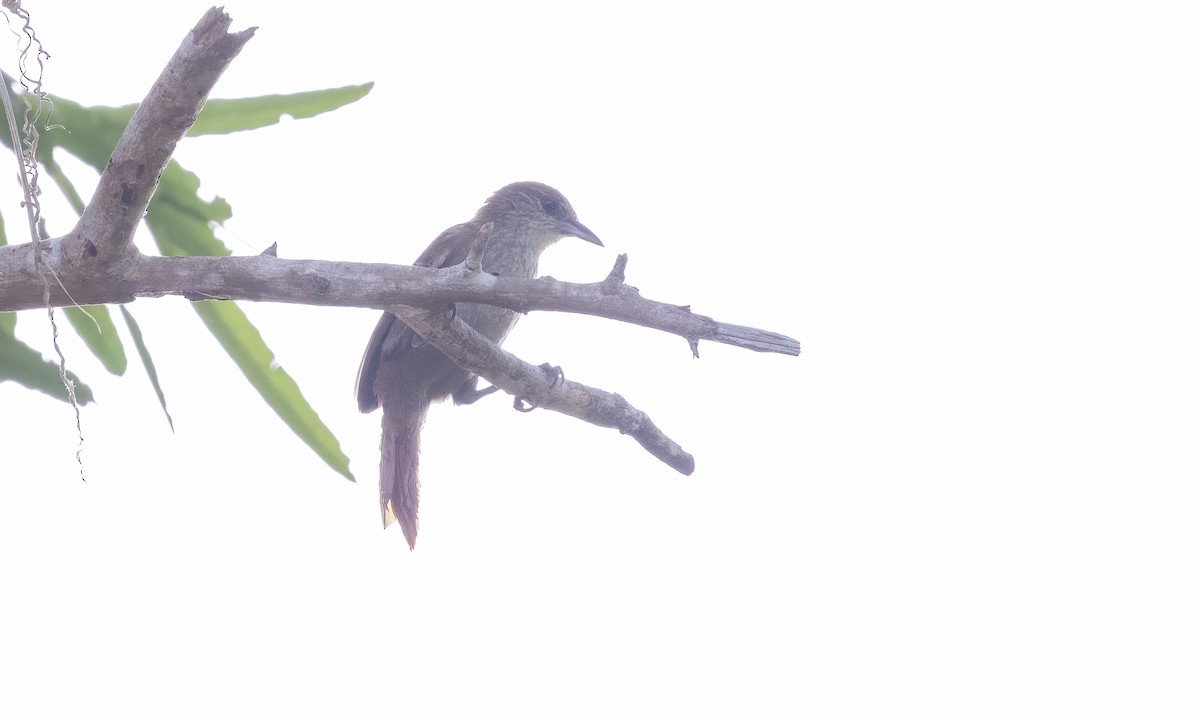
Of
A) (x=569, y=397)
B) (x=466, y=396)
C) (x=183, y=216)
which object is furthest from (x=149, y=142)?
(x=466, y=396)

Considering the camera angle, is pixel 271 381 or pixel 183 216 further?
pixel 271 381

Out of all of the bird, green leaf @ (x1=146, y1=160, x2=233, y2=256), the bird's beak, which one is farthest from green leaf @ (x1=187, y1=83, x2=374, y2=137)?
the bird's beak

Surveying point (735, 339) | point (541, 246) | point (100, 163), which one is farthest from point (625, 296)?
point (541, 246)

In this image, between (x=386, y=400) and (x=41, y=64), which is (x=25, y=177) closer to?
(x=41, y=64)

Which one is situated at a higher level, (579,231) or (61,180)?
(579,231)

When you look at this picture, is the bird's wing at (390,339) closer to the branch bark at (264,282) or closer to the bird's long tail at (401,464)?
the bird's long tail at (401,464)

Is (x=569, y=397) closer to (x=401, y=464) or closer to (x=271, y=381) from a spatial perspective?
(x=271, y=381)
